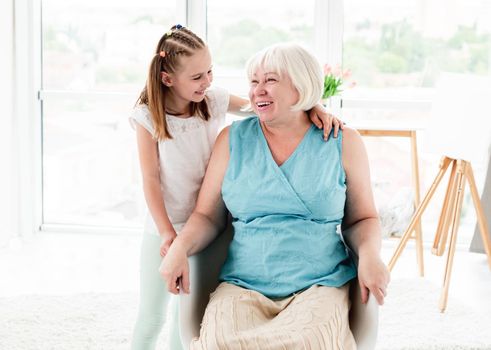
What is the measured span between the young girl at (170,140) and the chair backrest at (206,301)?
0.12 metres

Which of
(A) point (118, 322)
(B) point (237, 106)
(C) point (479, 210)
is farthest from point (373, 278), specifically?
(C) point (479, 210)

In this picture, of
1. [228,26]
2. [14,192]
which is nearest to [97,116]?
[14,192]

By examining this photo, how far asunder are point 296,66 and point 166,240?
0.60m

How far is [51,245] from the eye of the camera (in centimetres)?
457

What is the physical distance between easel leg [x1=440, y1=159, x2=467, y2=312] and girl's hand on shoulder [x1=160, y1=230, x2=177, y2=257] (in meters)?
1.71

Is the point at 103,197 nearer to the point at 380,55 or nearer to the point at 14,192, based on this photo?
the point at 14,192

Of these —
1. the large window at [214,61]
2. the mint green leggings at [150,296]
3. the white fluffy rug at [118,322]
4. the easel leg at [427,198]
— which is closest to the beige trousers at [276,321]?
the mint green leggings at [150,296]

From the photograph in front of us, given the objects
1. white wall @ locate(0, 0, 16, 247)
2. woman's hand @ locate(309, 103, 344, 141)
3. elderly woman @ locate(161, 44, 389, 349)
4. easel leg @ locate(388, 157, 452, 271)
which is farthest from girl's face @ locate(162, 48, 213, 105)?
white wall @ locate(0, 0, 16, 247)

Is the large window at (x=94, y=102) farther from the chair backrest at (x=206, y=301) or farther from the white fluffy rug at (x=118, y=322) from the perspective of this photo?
the chair backrest at (x=206, y=301)

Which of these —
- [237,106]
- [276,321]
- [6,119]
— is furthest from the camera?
[6,119]

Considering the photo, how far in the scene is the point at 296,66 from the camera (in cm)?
216

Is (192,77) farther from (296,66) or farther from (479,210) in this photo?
(479,210)

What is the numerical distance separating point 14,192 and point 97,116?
0.70 meters

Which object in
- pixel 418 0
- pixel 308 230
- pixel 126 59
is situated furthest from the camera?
pixel 126 59
